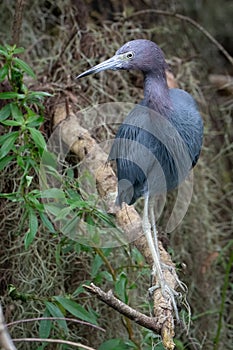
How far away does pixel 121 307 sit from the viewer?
4.23 ft

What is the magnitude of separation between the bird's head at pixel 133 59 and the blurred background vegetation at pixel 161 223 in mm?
424

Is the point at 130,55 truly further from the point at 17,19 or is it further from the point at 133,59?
the point at 17,19

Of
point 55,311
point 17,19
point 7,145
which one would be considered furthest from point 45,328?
point 17,19

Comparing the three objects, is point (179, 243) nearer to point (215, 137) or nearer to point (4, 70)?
point (215, 137)

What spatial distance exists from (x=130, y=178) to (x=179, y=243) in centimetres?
74

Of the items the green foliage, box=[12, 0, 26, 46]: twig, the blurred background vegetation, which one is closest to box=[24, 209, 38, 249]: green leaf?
the green foliage

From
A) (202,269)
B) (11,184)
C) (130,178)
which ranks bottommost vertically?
(202,269)

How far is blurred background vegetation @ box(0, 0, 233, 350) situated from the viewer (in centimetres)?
214

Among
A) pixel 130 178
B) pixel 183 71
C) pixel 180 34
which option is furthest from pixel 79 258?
pixel 180 34

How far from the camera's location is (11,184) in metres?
2.26

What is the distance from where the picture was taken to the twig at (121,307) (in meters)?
1.22

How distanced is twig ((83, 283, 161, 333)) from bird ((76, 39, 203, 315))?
1.77ft

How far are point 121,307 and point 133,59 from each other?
0.87 meters

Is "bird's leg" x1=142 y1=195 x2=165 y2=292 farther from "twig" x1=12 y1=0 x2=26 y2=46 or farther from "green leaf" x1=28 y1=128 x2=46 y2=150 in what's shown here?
"twig" x1=12 y1=0 x2=26 y2=46
